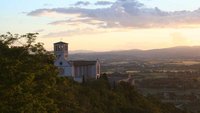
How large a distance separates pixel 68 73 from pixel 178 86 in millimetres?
62633

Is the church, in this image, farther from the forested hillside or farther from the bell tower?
the forested hillside

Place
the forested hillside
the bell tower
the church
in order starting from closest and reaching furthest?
1. the forested hillside
2. the church
3. the bell tower

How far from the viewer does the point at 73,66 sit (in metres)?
60.2

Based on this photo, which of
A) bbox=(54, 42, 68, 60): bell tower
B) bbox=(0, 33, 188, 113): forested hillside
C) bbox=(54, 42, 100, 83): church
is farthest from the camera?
bbox=(54, 42, 68, 60): bell tower

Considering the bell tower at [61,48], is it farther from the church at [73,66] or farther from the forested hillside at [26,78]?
the forested hillside at [26,78]

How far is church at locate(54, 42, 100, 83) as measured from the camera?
195ft

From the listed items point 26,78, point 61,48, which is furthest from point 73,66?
point 26,78

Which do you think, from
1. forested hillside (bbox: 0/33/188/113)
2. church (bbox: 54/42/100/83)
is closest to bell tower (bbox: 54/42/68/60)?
church (bbox: 54/42/100/83)

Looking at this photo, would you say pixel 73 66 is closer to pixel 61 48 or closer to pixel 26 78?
pixel 61 48

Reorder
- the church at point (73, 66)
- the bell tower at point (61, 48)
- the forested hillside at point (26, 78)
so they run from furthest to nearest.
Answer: the bell tower at point (61, 48), the church at point (73, 66), the forested hillside at point (26, 78)

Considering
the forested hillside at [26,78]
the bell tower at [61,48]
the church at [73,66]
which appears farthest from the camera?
the bell tower at [61,48]

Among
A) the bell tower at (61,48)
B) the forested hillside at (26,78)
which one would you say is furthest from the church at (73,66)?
the forested hillside at (26,78)

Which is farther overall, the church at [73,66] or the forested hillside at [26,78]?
the church at [73,66]

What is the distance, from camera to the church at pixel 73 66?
5950 cm
